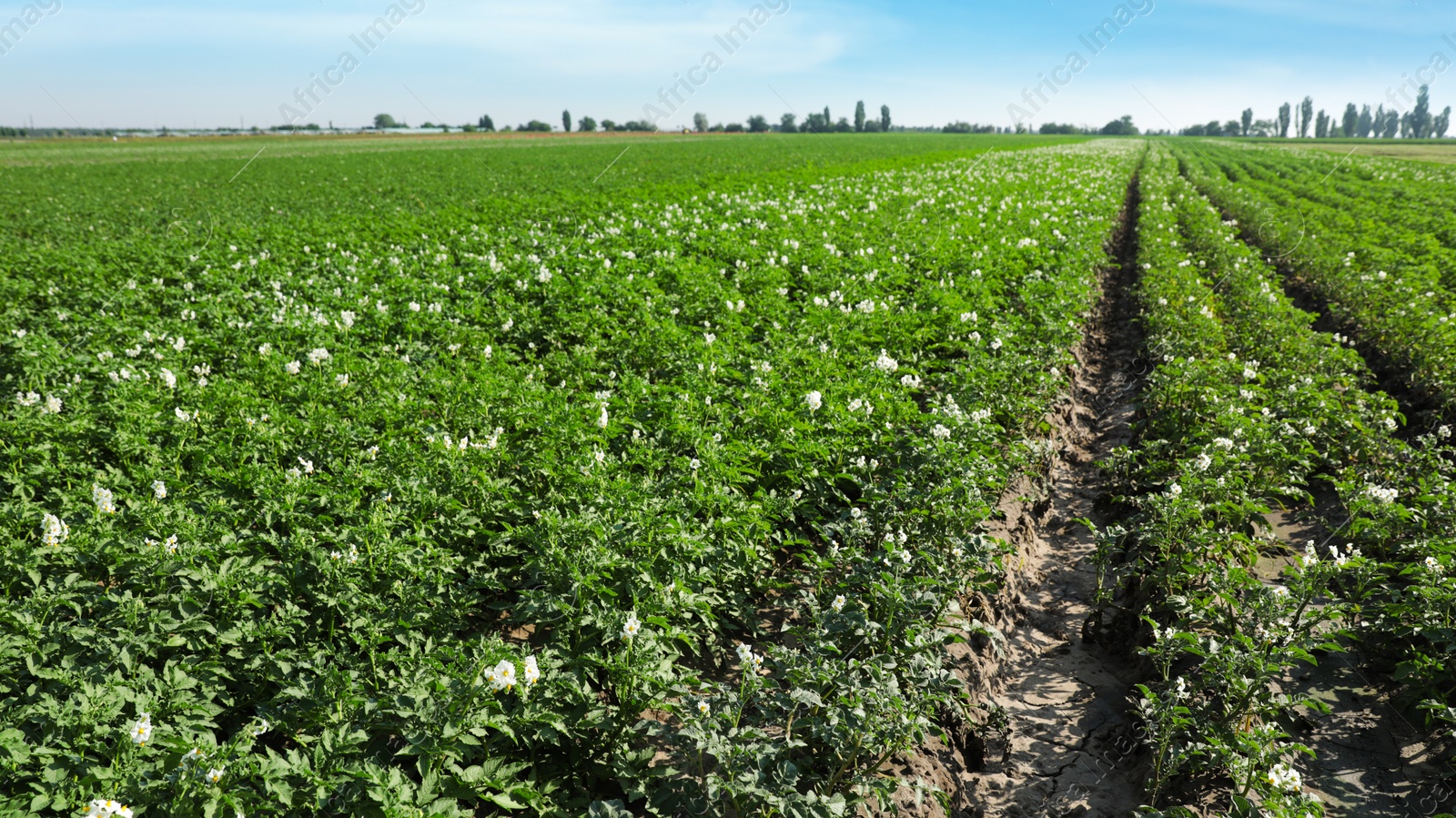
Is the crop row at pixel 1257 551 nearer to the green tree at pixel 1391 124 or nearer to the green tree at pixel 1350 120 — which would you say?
the green tree at pixel 1391 124

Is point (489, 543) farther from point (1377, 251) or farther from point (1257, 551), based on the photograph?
point (1377, 251)

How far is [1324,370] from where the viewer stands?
27.0 feet

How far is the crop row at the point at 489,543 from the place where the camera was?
285cm

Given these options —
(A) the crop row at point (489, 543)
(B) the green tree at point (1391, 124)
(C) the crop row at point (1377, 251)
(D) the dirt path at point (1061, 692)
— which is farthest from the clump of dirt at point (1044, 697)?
(B) the green tree at point (1391, 124)

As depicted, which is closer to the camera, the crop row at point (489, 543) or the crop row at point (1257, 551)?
the crop row at point (489, 543)

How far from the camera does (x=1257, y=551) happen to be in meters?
4.88

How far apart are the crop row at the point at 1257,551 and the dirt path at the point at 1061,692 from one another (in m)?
0.21

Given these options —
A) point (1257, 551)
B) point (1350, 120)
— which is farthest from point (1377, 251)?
point (1350, 120)

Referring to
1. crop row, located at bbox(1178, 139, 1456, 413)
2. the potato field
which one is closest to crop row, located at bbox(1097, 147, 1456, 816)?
the potato field

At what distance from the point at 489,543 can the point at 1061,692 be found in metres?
3.60

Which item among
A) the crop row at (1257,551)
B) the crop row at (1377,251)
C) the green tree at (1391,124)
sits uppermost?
the green tree at (1391,124)

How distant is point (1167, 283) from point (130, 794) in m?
12.5

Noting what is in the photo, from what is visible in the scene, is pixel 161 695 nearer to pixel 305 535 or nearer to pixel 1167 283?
pixel 305 535

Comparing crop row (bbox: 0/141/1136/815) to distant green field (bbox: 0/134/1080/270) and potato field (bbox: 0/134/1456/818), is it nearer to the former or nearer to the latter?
potato field (bbox: 0/134/1456/818)
